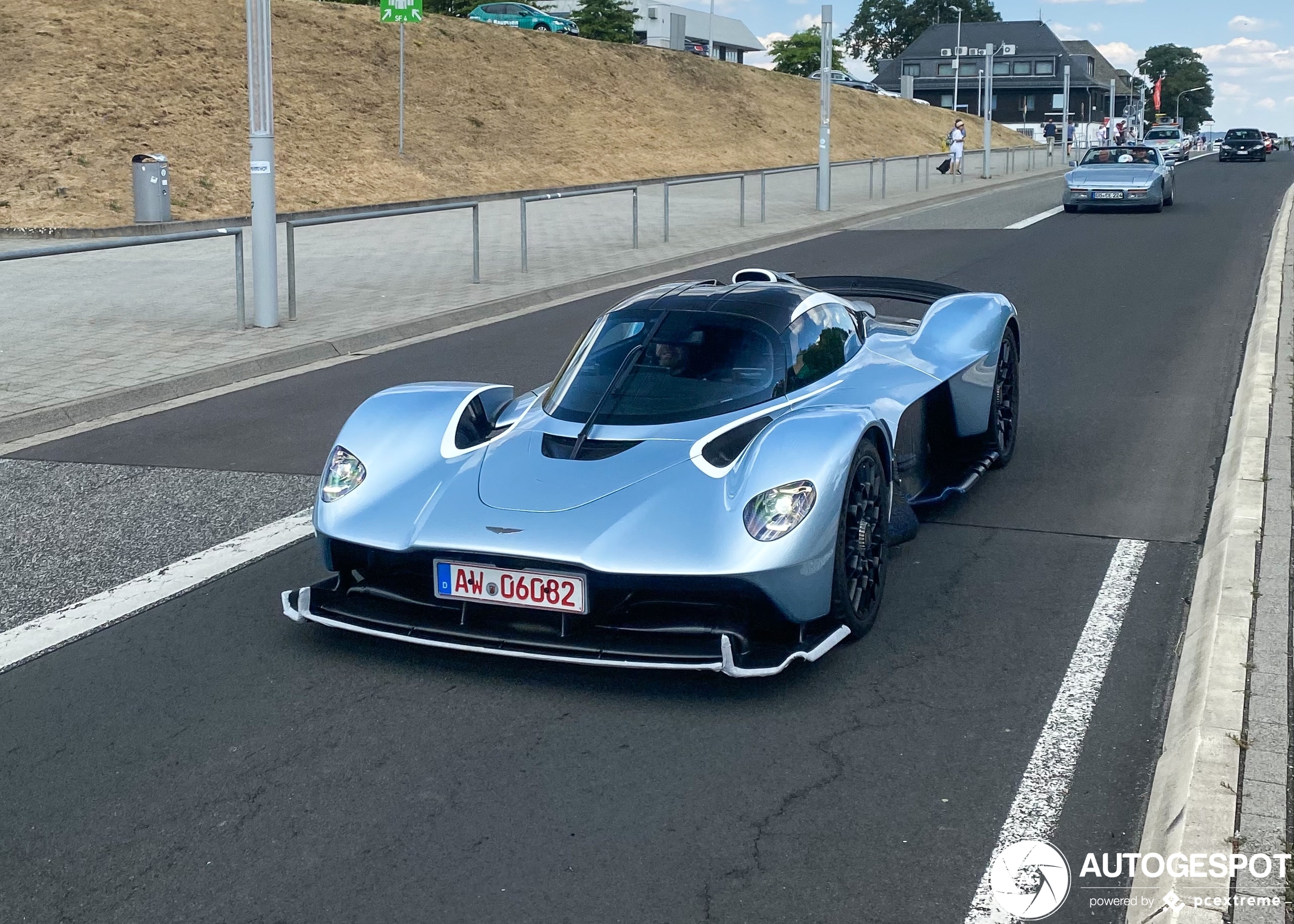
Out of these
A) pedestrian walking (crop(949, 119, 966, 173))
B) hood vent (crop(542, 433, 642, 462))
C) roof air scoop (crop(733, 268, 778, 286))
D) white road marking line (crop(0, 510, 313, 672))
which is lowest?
white road marking line (crop(0, 510, 313, 672))

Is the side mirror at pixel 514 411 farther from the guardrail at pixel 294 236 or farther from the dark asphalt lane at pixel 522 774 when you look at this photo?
the guardrail at pixel 294 236

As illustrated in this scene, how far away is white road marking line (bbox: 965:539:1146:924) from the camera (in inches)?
139

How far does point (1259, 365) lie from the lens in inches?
368

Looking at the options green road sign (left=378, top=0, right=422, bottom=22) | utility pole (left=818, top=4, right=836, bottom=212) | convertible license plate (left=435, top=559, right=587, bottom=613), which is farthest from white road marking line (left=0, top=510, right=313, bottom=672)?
green road sign (left=378, top=0, right=422, bottom=22)

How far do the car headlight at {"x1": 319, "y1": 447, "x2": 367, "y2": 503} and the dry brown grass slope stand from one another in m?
18.7

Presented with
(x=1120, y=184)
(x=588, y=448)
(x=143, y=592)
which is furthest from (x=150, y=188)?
(x=588, y=448)

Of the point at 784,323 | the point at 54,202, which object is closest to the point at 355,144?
the point at 54,202

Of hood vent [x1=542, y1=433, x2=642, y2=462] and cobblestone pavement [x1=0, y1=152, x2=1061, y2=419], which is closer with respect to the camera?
hood vent [x1=542, y1=433, x2=642, y2=462]

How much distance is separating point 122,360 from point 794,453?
767 centimetres

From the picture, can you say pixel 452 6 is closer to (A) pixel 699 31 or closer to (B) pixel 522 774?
(A) pixel 699 31

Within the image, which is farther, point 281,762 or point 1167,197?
point 1167,197

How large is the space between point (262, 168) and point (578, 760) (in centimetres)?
935

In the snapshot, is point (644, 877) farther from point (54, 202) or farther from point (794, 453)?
point (54, 202)

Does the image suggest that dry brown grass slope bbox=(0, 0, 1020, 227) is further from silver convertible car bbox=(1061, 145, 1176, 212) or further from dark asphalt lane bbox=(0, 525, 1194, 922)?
dark asphalt lane bbox=(0, 525, 1194, 922)
